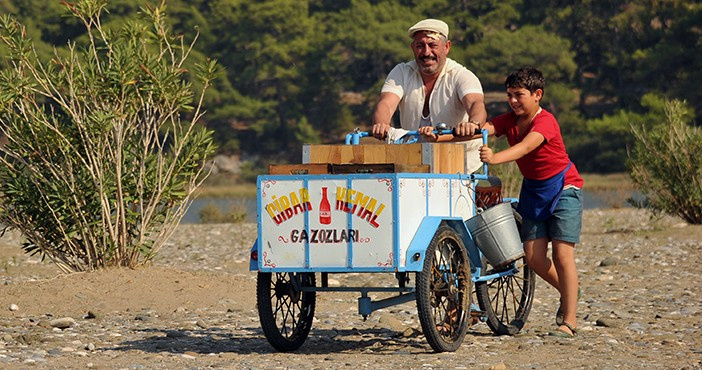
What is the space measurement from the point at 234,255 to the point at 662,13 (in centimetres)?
5551

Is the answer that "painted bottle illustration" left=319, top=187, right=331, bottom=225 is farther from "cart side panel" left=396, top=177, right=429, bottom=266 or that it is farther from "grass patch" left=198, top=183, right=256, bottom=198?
"grass patch" left=198, top=183, right=256, bottom=198

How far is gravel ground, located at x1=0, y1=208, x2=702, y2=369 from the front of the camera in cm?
894

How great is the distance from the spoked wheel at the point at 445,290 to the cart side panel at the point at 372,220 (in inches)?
10.3

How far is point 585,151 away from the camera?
65.5 m

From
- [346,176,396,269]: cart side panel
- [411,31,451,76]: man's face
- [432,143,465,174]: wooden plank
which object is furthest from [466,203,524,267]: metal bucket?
[411,31,451,76]: man's face

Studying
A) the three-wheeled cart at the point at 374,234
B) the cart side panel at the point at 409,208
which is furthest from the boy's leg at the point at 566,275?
the cart side panel at the point at 409,208

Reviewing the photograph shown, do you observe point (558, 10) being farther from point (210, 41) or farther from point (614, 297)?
point (614, 297)

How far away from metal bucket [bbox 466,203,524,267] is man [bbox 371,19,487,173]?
0.65m

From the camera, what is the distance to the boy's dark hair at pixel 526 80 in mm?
9555

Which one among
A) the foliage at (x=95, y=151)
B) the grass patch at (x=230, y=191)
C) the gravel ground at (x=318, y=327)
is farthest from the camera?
the grass patch at (x=230, y=191)

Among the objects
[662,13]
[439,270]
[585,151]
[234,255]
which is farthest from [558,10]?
[439,270]

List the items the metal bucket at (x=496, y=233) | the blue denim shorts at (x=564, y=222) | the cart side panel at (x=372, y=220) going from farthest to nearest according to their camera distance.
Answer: the blue denim shorts at (x=564, y=222) < the metal bucket at (x=496, y=233) < the cart side panel at (x=372, y=220)

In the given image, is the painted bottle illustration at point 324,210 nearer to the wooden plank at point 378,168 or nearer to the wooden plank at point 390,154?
the wooden plank at point 378,168

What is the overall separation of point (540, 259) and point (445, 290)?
103cm
